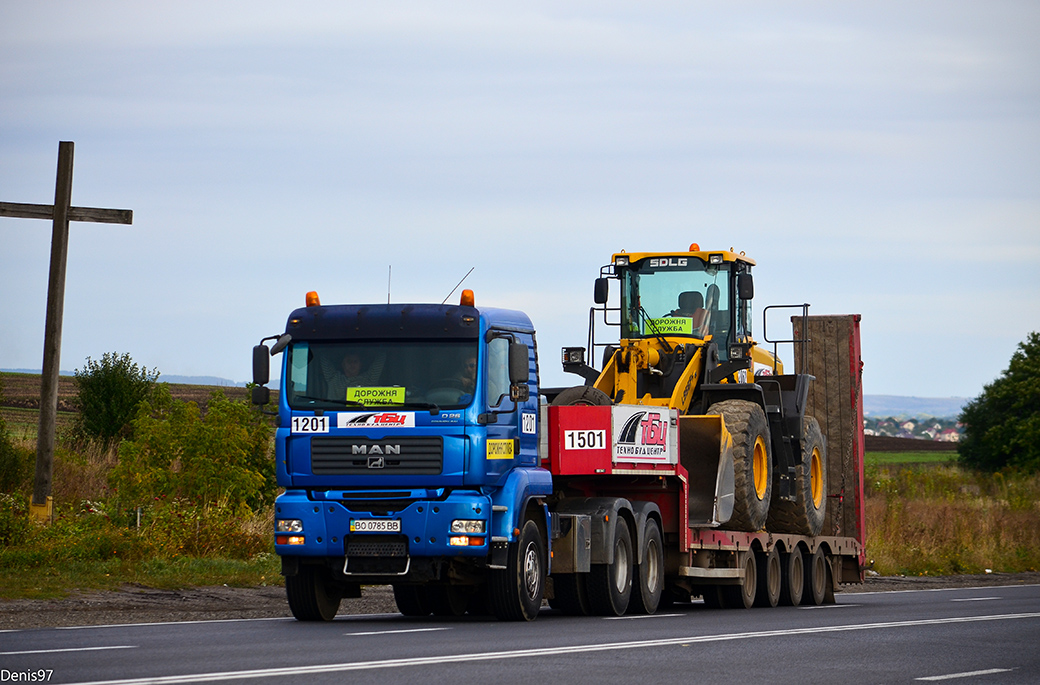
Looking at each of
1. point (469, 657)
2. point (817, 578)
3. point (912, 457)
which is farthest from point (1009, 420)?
point (469, 657)

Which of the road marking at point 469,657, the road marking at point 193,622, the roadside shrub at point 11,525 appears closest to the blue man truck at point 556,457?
the road marking at point 193,622

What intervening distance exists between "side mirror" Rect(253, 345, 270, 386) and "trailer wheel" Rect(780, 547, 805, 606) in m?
10.2

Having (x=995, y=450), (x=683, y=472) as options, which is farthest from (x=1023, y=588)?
(x=995, y=450)

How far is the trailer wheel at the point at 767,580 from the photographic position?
22125 millimetres

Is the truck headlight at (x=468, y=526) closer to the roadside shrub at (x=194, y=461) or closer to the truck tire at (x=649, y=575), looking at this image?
the truck tire at (x=649, y=575)

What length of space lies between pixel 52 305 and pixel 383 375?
29.1 feet

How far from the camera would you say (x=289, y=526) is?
635 inches

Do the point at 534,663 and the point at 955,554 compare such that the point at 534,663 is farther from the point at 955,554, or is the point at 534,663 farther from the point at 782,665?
the point at 955,554

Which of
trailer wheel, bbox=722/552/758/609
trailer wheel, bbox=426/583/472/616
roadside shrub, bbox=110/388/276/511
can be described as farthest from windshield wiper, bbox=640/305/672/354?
roadside shrub, bbox=110/388/276/511

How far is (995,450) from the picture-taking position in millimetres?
84875

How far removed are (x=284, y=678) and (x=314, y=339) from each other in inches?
258

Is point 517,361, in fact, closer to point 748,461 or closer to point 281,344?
point 281,344

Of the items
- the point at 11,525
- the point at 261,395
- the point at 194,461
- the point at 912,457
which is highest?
the point at 912,457

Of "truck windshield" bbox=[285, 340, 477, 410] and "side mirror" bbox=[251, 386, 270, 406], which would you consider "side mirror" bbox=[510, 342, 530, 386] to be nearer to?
"truck windshield" bbox=[285, 340, 477, 410]
